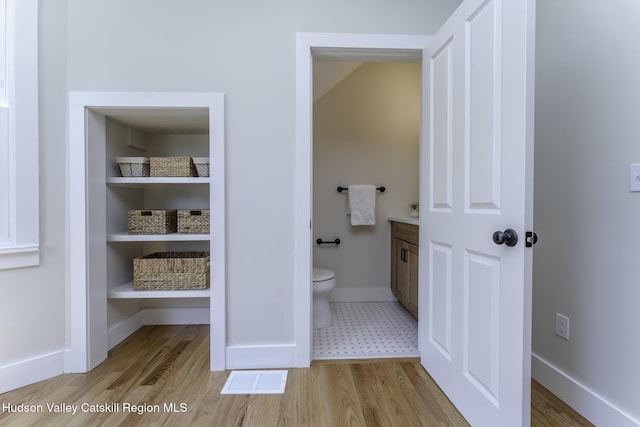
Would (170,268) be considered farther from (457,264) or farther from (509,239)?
(509,239)

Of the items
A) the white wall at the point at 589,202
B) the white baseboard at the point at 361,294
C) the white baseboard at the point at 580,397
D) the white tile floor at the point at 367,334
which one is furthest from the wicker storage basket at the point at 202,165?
the white baseboard at the point at 580,397

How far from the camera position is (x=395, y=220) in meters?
2.86

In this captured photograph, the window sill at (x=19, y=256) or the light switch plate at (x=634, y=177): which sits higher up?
the light switch plate at (x=634, y=177)

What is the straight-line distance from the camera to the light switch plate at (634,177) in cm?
118

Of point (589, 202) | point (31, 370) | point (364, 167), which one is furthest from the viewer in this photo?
Answer: point (364, 167)

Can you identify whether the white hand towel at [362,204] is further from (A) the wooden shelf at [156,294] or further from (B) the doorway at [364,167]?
(A) the wooden shelf at [156,294]

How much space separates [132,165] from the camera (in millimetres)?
1980

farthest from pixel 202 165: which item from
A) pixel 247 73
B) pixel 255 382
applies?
pixel 255 382

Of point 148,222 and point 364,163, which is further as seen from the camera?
point 364,163

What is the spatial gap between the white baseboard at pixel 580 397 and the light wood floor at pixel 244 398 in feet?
0.14

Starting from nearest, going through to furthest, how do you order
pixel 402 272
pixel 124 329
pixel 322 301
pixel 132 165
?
pixel 132 165 → pixel 124 329 → pixel 322 301 → pixel 402 272

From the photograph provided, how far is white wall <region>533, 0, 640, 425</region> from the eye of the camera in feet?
3.99

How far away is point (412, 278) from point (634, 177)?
4.85 ft

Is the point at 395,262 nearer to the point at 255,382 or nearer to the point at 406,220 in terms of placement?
the point at 406,220
